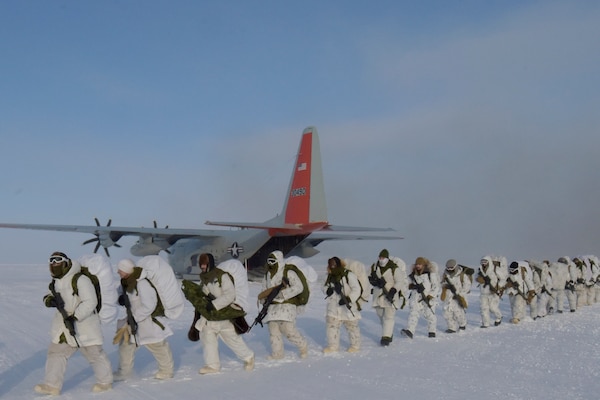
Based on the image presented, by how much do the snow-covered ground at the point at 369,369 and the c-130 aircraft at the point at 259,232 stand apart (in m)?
13.3

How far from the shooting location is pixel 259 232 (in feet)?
92.2

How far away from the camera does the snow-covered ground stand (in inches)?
278

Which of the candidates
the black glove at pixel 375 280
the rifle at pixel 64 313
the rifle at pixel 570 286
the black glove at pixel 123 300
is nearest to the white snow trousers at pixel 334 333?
the black glove at pixel 375 280

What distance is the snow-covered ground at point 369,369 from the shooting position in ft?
23.2

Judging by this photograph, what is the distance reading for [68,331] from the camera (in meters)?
6.90

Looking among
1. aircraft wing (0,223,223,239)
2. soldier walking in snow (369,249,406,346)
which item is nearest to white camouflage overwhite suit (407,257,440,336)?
soldier walking in snow (369,249,406,346)

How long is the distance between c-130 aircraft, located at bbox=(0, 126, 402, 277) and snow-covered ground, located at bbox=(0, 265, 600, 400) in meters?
13.3

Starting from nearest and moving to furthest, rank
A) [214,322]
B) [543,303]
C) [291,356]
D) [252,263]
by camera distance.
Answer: [214,322]
[291,356]
[543,303]
[252,263]

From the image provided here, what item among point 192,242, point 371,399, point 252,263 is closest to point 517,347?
point 371,399

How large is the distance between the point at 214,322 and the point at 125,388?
144 cm

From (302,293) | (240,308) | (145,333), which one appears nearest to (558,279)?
(302,293)

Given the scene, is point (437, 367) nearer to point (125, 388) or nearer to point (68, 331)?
point (125, 388)

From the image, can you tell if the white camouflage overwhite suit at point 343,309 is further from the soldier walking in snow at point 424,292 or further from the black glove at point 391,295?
the soldier walking in snow at point 424,292

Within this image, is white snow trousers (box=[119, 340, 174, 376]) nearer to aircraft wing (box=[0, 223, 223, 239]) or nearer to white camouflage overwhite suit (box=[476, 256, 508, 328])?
white camouflage overwhite suit (box=[476, 256, 508, 328])
